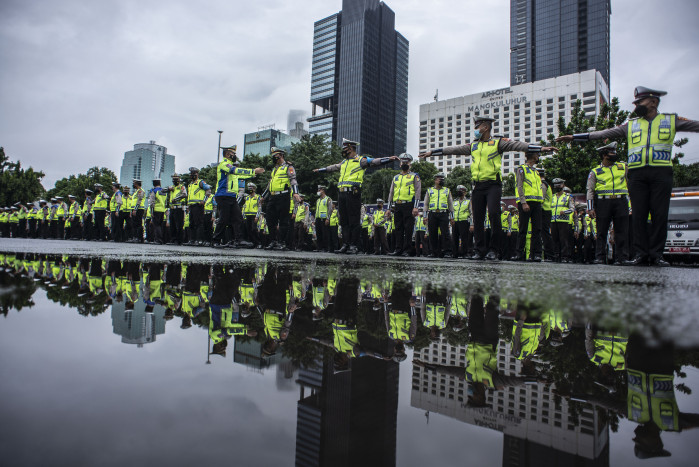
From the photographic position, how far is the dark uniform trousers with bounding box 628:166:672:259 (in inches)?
204

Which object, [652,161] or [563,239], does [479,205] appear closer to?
[652,161]

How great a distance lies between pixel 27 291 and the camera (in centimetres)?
203

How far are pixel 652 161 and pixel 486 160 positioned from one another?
2.07m

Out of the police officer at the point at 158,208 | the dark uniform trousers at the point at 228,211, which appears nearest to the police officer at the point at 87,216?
the police officer at the point at 158,208

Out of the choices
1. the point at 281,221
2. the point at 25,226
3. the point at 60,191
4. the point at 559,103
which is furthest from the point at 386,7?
the point at 281,221

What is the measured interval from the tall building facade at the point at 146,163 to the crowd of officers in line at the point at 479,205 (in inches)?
3517

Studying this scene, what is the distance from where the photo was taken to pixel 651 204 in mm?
5328

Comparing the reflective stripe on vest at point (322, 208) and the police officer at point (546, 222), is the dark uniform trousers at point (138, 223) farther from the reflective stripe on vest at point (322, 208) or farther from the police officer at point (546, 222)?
the police officer at point (546, 222)

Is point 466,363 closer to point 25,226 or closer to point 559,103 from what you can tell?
point 25,226

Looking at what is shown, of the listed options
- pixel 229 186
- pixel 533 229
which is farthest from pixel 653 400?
pixel 229 186

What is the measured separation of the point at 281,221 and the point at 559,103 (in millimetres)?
133067

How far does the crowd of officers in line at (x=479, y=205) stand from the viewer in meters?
5.37

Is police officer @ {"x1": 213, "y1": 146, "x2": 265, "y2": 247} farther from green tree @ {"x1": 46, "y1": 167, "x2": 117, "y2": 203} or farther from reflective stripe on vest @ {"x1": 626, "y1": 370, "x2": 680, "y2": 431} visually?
green tree @ {"x1": 46, "y1": 167, "x2": 117, "y2": 203}

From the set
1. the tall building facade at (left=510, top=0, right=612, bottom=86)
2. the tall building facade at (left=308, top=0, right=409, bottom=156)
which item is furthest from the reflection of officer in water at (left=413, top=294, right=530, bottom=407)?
the tall building facade at (left=510, top=0, right=612, bottom=86)
